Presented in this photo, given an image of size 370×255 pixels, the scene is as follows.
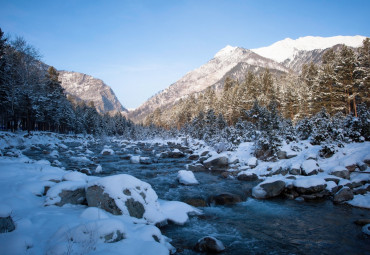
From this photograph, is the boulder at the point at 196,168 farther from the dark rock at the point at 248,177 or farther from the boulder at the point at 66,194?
the boulder at the point at 66,194

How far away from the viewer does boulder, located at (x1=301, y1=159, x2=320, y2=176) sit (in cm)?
1280

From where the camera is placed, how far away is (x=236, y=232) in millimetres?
7414

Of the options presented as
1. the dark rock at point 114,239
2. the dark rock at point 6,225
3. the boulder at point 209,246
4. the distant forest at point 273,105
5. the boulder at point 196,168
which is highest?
the distant forest at point 273,105

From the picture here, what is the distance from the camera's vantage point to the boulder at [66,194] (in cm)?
666

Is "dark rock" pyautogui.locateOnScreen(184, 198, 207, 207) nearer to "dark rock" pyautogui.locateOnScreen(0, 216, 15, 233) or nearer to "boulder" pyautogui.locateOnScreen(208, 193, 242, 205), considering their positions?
"boulder" pyautogui.locateOnScreen(208, 193, 242, 205)

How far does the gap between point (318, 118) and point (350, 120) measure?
13.2 feet

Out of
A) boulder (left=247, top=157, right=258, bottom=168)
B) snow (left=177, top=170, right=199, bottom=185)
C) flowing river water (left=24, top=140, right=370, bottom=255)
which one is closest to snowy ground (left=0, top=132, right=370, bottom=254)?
flowing river water (left=24, top=140, right=370, bottom=255)

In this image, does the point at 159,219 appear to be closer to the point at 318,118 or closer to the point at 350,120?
the point at 350,120

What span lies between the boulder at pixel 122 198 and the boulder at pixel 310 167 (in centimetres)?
1024

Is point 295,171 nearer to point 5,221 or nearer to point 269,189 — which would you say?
point 269,189

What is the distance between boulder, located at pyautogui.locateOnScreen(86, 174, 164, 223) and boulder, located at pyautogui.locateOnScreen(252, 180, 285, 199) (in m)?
6.12

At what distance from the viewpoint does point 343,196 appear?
967 centimetres

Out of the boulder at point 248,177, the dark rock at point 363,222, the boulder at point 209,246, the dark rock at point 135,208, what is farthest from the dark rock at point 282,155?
the dark rock at point 135,208

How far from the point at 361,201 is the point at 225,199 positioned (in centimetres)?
616
